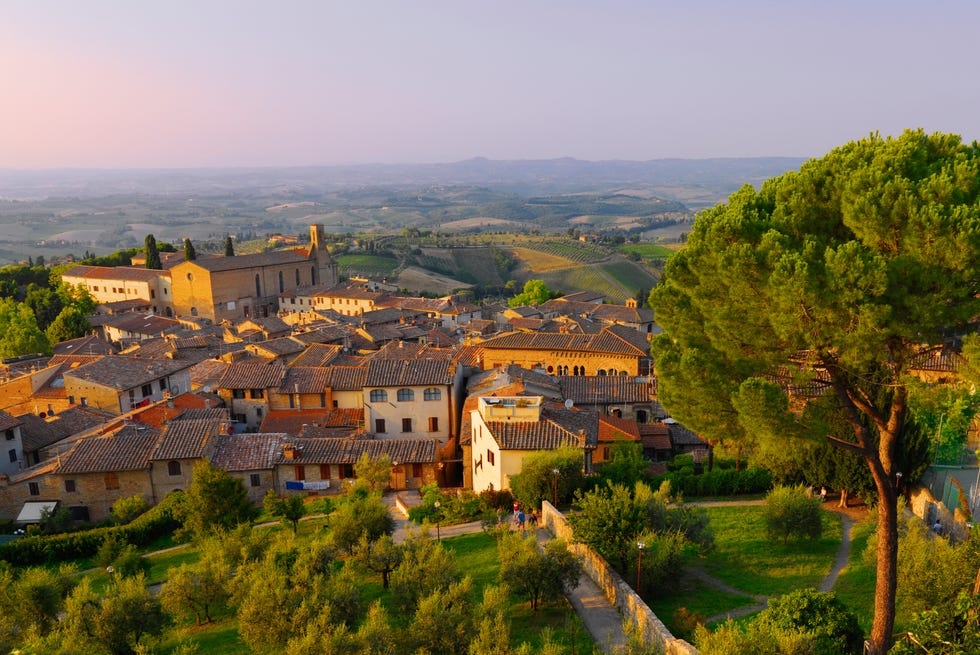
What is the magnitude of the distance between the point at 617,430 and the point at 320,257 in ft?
275

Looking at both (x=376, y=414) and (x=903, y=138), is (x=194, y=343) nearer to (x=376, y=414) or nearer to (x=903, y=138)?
(x=376, y=414)

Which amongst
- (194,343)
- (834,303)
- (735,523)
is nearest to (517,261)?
(194,343)

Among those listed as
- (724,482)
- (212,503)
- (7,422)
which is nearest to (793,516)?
(724,482)

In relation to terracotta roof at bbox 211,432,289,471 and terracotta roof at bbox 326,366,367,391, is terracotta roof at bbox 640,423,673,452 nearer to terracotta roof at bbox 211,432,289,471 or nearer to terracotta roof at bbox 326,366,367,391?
terracotta roof at bbox 326,366,367,391

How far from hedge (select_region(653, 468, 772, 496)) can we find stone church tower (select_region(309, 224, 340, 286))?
85.0 m

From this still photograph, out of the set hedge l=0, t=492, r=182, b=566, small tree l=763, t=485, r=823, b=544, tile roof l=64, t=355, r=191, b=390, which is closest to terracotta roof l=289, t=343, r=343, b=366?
tile roof l=64, t=355, r=191, b=390

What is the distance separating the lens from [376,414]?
115ft

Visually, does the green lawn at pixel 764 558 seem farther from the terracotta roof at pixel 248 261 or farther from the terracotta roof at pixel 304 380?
the terracotta roof at pixel 248 261

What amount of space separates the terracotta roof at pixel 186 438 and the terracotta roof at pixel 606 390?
17012 millimetres

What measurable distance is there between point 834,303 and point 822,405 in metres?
2.83

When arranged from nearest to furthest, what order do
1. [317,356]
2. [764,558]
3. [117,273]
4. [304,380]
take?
[764,558], [304,380], [317,356], [117,273]

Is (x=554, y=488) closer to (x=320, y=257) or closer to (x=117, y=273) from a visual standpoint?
(x=117, y=273)

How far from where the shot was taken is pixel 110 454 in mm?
29125

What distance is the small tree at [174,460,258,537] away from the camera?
2278 cm
